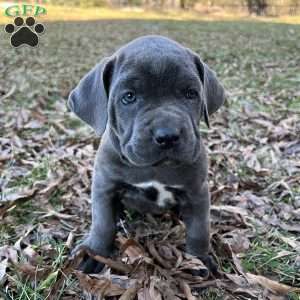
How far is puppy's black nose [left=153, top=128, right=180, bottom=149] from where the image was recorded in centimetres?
307

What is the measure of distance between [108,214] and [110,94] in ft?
2.83

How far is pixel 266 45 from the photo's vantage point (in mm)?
13859

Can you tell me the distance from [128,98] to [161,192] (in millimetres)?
735

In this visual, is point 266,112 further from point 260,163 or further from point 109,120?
point 109,120

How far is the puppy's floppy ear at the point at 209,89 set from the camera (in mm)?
Answer: 3627

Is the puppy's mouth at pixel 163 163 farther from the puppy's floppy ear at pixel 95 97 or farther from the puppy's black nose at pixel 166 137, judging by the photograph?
the puppy's floppy ear at pixel 95 97

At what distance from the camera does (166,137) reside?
3.08m

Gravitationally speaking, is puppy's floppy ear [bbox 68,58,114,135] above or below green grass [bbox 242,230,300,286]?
above

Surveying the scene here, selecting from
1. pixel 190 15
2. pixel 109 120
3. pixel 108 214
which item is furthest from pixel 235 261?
pixel 190 15
